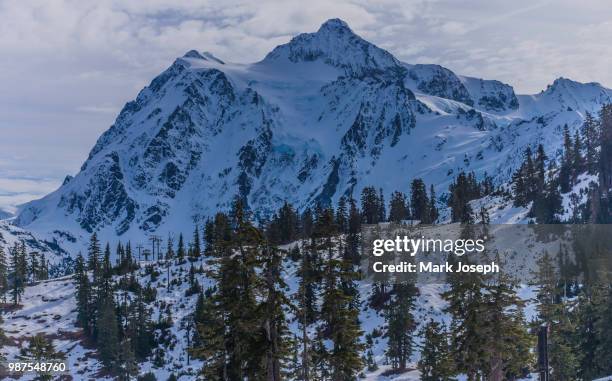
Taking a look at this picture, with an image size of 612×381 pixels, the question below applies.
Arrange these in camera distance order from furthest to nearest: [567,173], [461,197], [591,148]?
[461,197], [591,148], [567,173]

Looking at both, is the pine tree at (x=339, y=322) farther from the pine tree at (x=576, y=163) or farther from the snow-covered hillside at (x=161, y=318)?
the pine tree at (x=576, y=163)

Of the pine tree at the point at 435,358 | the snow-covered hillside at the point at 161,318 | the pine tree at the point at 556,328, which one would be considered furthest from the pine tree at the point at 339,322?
the snow-covered hillside at the point at 161,318

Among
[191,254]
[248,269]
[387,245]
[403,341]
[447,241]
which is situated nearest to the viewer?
[248,269]

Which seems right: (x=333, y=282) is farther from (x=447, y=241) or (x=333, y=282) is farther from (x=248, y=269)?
(x=447, y=241)

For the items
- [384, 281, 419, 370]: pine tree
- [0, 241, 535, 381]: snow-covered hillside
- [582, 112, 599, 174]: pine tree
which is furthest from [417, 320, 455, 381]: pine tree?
[582, 112, 599, 174]: pine tree

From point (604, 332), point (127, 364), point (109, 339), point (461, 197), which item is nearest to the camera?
point (604, 332)

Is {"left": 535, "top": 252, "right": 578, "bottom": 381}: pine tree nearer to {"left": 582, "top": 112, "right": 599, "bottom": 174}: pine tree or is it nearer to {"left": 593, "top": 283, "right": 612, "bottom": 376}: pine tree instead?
{"left": 593, "top": 283, "right": 612, "bottom": 376}: pine tree

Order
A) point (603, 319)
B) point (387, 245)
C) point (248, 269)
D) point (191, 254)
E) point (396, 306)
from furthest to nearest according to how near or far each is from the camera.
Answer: point (191, 254) → point (387, 245) → point (396, 306) → point (603, 319) → point (248, 269)

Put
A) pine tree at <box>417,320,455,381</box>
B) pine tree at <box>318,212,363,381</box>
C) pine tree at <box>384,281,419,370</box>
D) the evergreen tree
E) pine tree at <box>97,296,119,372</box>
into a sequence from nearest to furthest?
pine tree at <box>318,212,363,381</box>
pine tree at <box>417,320,455,381</box>
pine tree at <box>384,281,419,370</box>
pine tree at <box>97,296,119,372</box>
the evergreen tree

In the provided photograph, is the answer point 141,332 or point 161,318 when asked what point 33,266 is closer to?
point 161,318

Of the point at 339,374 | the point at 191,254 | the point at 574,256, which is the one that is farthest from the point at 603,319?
the point at 191,254

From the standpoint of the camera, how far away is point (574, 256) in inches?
3939

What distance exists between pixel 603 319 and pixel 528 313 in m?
39.7

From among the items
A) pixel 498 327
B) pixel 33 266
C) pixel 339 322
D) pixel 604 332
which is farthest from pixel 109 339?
pixel 498 327
